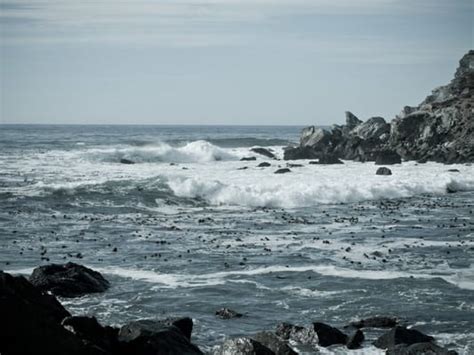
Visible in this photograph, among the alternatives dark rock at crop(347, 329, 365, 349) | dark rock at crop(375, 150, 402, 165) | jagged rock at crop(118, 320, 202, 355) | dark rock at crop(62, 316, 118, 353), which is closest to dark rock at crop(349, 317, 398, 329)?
dark rock at crop(347, 329, 365, 349)

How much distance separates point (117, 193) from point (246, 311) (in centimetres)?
2946

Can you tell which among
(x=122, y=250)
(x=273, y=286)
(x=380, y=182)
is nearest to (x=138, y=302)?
(x=273, y=286)

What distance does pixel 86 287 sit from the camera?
22.5 meters

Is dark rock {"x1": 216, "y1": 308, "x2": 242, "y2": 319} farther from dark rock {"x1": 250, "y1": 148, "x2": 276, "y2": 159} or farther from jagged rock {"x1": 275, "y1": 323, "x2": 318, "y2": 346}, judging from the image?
dark rock {"x1": 250, "y1": 148, "x2": 276, "y2": 159}

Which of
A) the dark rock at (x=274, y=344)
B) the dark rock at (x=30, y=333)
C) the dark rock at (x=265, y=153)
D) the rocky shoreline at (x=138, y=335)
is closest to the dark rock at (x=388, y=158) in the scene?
the dark rock at (x=265, y=153)

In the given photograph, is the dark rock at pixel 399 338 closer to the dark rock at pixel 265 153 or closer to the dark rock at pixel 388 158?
the dark rock at pixel 388 158

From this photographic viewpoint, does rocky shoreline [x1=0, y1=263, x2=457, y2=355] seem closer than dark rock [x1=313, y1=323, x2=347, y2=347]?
Yes

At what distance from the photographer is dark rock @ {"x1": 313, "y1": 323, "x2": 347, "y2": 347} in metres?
17.1

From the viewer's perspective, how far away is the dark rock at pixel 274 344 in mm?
15320

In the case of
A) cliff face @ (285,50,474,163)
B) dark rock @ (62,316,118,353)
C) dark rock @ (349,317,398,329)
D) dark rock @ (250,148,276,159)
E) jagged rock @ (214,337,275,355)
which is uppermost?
cliff face @ (285,50,474,163)

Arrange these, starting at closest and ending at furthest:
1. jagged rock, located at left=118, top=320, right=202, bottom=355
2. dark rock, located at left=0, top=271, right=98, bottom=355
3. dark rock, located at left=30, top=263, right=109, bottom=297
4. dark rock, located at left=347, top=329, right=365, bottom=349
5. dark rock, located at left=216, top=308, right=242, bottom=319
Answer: dark rock, located at left=0, top=271, right=98, bottom=355 < jagged rock, located at left=118, top=320, right=202, bottom=355 < dark rock, located at left=347, top=329, right=365, bottom=349 < dark rock, located at left=216, top=308, right=242, bottom=319 < dark rock, located at left=30, top=263, right=109, bottom=297

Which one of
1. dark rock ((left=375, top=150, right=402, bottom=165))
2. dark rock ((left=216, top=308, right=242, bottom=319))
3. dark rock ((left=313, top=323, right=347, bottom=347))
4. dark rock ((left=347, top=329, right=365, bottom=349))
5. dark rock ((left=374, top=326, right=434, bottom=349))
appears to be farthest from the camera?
dark rock ((left=375, top=150, right=402, bottom=165))

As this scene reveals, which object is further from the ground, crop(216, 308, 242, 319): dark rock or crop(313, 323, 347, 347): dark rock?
crop(313, 323, 347, 347): dark rock

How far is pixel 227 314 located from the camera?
20.0 m
